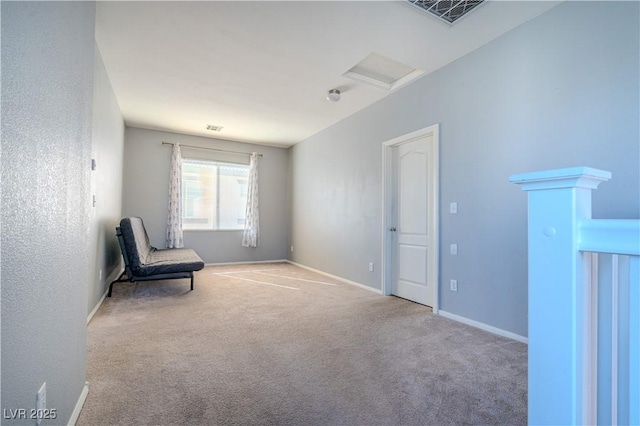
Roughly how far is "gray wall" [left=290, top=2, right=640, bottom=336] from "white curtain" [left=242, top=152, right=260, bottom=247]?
321 cm

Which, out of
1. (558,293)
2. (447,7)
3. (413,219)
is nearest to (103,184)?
(413,219)

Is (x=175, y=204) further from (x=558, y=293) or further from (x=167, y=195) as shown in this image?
(x=558, y=293)

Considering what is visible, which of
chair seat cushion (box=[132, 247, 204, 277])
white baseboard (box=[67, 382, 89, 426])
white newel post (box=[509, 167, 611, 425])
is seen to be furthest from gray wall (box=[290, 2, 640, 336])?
white baseboard (box=[67, 382, 89, 426])

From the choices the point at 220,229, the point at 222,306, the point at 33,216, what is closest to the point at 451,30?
the point at 33,216

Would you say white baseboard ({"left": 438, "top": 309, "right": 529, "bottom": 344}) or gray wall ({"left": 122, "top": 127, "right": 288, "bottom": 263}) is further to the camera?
gray wall ({"left": 122, "top": 127, "right": 288, "bottom": 263})

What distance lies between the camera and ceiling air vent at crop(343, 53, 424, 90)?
312cm

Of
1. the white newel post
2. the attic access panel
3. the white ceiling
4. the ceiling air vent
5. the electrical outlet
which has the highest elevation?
the ceiling air vent

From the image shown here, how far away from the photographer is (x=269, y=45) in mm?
2730

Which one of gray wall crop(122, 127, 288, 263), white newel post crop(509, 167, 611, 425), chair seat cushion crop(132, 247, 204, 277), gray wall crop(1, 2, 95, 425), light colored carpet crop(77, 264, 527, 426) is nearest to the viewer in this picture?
white newel post crop(509, 167, 611, 425)

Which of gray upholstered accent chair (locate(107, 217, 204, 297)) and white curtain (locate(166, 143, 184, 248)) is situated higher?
white curtain (locate(166, 143, 184, 248))

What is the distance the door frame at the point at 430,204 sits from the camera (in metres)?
3.11

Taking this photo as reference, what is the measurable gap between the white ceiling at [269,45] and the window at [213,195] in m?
1.89

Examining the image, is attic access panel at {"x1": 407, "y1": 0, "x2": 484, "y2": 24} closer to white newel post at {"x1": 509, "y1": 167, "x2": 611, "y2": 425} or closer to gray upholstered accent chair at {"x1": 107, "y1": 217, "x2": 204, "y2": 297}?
white newel post at {"x1": 509, "y1": 167, "x2": 611, "y2": 425}

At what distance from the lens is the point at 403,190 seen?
148 inches
